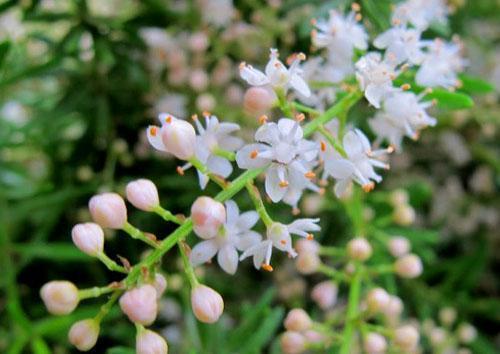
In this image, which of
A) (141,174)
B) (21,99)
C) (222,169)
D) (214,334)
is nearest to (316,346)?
(214,334)

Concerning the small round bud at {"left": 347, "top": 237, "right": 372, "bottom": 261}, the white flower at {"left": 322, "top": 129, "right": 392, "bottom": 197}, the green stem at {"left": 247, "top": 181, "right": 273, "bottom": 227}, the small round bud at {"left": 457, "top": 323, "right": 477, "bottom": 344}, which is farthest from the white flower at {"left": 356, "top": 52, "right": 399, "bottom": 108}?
the small round bud at {"left": 457, "top": 323, "right": 477, "bottom": 344}

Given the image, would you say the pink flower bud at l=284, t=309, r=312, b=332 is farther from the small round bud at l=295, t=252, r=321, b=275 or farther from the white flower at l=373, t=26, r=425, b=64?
the white flower at l=373, t=26, r=425, b=64

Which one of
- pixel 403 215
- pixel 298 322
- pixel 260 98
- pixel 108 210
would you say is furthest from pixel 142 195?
pixel 403 215

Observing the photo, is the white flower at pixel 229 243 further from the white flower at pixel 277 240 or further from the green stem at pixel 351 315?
the green stem at pixel 351 315

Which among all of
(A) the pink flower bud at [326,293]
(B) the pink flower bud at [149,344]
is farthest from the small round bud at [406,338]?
(B) the pink flower bud at [149,344]

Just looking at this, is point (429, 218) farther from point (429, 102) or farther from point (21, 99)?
point (21, 99)

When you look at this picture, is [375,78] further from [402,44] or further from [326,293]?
[326,293]

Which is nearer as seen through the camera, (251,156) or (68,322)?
(251,156)
